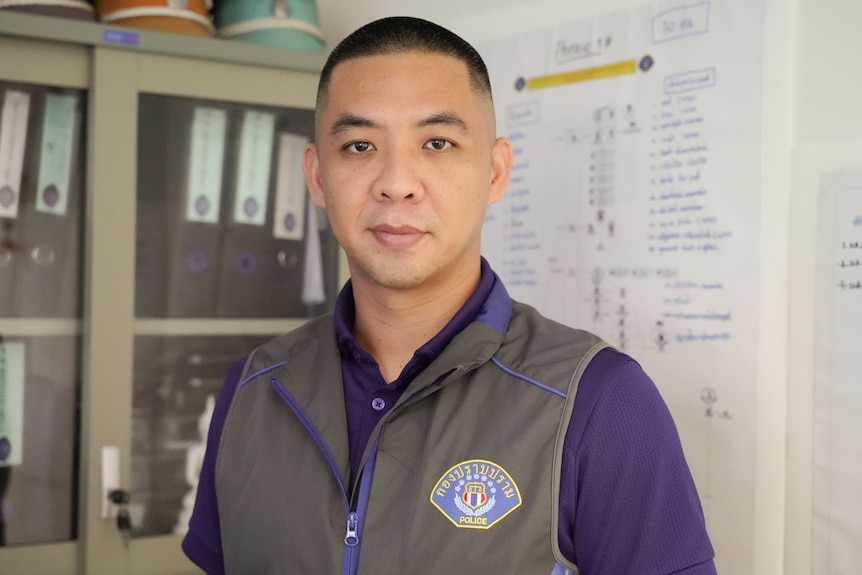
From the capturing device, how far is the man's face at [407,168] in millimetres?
1247

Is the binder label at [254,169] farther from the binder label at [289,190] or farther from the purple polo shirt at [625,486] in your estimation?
the purple polo shirt at [625,486]

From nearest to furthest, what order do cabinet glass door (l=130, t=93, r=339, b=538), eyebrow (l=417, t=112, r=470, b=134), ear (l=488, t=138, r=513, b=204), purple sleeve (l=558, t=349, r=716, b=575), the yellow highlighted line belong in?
purple sleeve (l=558, t=349, r=716, b=575) < eyebrow (l=417, t=112, r=470, b=134) < ear (l=488, t=138, r=513, b=204) < the yellow highlighted line < cabinet glass door (l=130, t=93, r=339, b=538)

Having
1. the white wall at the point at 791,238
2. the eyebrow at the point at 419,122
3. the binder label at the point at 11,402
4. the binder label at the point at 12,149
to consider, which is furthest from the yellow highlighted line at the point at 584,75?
the binder label at the point at 11,402

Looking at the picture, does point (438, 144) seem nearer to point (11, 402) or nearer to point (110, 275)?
Answer: point (110, 275)

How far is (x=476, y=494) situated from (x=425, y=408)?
0.48 ft

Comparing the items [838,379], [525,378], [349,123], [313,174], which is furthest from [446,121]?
[838,379]

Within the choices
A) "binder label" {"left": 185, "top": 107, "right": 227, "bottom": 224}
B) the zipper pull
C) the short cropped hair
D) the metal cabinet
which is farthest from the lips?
"binder label" {"left": 185, "top": 107, "right": 227, "bottom": 224}

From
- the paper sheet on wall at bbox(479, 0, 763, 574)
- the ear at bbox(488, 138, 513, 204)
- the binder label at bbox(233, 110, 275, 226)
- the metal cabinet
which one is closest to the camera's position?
the ear at bbox(488, 138, 513, 204)

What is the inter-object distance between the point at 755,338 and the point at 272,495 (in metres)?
0.83

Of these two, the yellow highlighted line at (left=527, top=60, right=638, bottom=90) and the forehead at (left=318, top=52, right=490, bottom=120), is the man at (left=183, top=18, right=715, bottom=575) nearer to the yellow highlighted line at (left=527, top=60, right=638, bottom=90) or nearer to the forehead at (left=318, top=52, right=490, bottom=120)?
the forehead at (left=318, top=52, right=490, bottom=120)

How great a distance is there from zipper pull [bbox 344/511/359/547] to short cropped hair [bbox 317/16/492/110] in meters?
0.65

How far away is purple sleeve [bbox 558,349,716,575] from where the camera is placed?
1055 millimetres

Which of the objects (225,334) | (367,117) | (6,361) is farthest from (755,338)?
(6,361)

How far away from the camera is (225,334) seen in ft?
7.45
